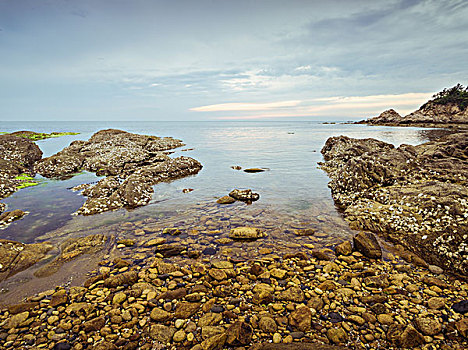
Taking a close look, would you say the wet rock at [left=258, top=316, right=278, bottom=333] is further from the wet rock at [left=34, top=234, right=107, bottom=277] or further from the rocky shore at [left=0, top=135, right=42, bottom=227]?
the rocky shore at [left=0, top=135, right=42, bottom=227]

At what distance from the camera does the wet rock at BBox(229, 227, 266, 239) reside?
33.0 ft

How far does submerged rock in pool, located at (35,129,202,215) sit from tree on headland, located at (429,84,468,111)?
140 m

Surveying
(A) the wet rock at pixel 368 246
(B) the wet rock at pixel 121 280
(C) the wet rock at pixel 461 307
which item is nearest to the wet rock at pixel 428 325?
(C) the wet rock at pixel 461 307

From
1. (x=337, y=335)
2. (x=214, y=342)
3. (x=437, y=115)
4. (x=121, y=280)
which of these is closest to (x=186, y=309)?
(x=214, y=342)

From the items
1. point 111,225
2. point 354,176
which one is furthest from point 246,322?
point 354,176

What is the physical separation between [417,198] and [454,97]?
14563cm

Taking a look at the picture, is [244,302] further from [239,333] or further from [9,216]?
[9,216]

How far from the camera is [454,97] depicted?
112 metres

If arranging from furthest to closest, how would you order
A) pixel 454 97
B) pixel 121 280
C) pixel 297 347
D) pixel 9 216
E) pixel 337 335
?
pixel 454 97 < pixel 9 216 < pixel 121 280 < pixel 337 335 < pixel 297 347

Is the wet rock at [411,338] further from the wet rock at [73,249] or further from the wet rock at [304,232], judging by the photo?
the wet rock at [73,249]

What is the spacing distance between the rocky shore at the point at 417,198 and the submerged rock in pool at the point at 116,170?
13109 millimetres

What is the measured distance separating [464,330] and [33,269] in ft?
40.0

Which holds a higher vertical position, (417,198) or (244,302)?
(417,198)

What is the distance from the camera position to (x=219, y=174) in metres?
24.4
